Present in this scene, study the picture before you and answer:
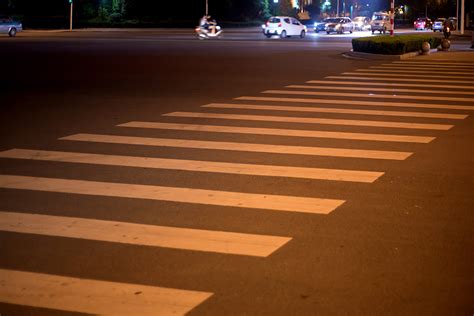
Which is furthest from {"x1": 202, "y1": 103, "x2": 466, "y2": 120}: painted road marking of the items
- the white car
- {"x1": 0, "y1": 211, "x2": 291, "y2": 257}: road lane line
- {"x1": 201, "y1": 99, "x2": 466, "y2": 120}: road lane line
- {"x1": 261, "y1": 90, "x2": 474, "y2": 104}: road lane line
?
the white car

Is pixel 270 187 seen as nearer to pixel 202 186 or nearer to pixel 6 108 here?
pixel 202 186

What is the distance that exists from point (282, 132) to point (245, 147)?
1595mm

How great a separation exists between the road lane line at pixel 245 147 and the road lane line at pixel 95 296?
607 centimetres

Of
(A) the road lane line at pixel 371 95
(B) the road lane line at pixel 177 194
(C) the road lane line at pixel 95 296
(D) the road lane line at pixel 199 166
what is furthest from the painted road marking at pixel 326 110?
(C) the road lane line at pixel 95 296

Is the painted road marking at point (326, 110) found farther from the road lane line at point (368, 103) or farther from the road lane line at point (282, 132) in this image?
the road lane line at point (282, 132)

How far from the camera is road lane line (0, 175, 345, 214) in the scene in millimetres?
9172

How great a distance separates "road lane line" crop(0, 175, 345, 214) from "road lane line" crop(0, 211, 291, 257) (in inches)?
44.4

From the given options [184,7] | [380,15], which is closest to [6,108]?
[380,15]

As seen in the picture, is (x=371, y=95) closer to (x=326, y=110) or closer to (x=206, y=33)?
(x=326, y=110)

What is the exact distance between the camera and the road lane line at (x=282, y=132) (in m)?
13.8

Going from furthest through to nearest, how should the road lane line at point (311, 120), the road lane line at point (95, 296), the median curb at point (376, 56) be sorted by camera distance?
the median curb at point (376, 56), the road lane line at point (311, 120), the road lane line at point (95, 296)

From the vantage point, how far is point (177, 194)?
31.8ft

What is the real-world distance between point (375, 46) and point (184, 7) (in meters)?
53.3

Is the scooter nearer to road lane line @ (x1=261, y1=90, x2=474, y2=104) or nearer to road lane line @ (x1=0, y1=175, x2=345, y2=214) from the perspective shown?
road lane line @ (x1=261, y1=90, x2=474, y2=104)
